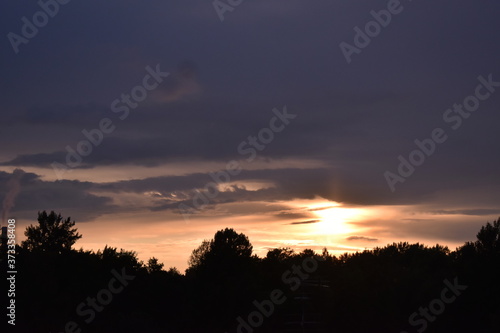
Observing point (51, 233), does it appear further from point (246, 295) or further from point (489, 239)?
point (489, 239)

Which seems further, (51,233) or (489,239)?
(51,233)

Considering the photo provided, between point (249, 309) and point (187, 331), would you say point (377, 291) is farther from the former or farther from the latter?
point (187, 331)

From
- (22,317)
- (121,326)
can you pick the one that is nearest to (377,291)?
(121,326)

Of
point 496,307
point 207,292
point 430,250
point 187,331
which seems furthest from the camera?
point 430,250

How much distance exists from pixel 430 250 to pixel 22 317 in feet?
208

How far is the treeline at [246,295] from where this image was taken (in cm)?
5856

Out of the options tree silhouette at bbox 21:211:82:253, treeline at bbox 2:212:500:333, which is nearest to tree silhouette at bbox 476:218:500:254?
treeline at bbox 2:212:500:333

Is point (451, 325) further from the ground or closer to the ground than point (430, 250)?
closer to the ground

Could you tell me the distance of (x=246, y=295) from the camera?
71.6 m

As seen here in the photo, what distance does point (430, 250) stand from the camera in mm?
99750

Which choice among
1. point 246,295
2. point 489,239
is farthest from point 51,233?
point 489,239

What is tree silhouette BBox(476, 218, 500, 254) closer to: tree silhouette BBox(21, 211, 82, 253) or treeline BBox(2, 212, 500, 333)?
treeline BBox(2, 212, 500, 333)

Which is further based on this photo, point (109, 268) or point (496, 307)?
point (109, 268)

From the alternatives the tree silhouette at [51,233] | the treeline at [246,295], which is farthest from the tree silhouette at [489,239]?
the tree silhouette at [51,233]
